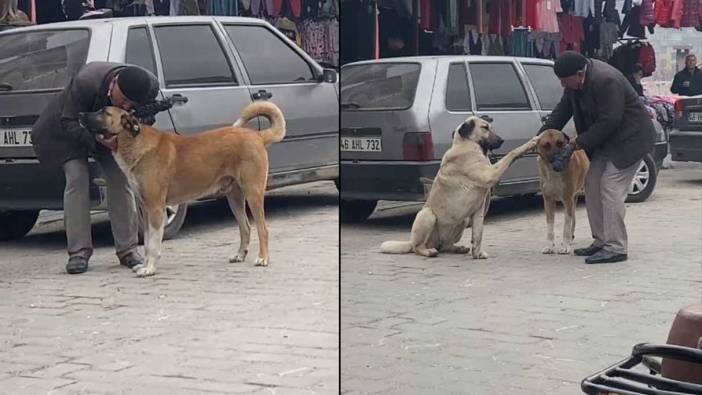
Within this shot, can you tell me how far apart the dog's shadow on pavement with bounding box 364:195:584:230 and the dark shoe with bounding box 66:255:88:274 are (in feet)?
4.88

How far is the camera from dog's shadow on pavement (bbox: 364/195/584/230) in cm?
300

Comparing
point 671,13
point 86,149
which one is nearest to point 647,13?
point 671,13

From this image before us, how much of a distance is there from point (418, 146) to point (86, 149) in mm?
1455

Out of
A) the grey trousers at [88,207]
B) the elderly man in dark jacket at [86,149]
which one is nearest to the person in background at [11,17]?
the elderly man in dark jacket at [86,149]

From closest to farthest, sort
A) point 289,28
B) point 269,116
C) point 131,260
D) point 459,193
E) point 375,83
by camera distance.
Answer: point 375,83 → point 459,193 → point 289,28 → point 269,116 → point 131,260

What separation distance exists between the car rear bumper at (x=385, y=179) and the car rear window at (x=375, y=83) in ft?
0.50

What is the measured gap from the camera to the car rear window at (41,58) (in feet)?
12.7

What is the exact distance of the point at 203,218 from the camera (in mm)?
4113

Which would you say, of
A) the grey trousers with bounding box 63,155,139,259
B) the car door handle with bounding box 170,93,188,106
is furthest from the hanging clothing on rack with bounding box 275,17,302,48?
the grey trousers with bounding box 63,155,139,259

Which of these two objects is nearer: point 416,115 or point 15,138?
point 416,115

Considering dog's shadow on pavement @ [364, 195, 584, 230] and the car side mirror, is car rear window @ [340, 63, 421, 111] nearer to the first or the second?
dog's shadow on pavement @ [364, 195, 584, 230]

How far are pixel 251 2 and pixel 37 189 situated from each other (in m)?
1.00

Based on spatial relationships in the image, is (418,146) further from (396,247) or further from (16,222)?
(16,222)

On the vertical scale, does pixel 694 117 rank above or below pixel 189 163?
above
